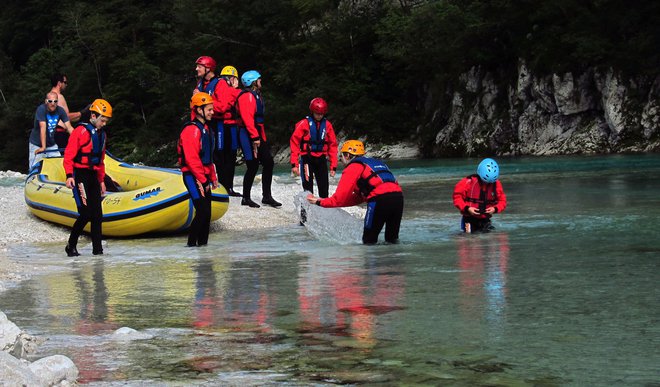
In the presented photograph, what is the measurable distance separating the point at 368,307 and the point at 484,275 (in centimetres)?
161

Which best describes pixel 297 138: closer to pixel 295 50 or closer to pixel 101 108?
pixel 101 108

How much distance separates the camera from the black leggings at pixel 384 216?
11094 mm

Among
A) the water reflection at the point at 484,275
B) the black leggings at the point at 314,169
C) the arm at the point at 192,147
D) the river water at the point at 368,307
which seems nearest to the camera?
the river water at the point at 368,307

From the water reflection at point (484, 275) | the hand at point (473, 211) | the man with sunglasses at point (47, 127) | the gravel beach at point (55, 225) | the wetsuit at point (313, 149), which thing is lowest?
the water reflection at point (484, 275)

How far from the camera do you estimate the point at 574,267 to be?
28.8ft

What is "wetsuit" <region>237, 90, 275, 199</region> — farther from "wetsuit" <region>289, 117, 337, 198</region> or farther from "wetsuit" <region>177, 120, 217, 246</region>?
"wetsuit" <region>177, 120, 217, 246</region>

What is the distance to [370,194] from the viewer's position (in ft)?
36.8

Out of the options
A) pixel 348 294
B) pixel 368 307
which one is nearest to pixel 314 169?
pixel 348 294

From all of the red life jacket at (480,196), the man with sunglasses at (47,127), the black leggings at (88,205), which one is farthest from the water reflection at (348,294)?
the man with sunglasses at (47,127)

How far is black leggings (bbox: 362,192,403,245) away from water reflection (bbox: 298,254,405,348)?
3.14ft

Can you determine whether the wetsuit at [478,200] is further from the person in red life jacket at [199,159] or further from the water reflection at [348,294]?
the person in red life jacket at [199,159]

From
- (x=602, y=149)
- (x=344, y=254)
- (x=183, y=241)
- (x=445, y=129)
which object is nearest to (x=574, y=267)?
(x=344, y=254)

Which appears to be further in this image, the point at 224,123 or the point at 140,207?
the point at 224,123

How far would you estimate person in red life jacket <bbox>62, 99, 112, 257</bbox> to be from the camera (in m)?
11.2
